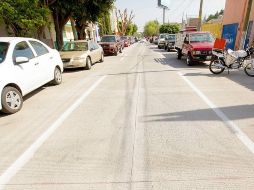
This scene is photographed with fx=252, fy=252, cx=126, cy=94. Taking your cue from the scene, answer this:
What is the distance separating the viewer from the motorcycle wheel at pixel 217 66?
10280 mm

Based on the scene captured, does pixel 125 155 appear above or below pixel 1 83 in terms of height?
below

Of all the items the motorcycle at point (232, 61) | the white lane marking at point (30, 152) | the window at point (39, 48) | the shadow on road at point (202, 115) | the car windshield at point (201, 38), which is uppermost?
the window at point (39, 48)

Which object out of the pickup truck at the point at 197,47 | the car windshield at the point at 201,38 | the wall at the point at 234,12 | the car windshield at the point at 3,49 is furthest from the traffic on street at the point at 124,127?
the wall at the point at 234,12

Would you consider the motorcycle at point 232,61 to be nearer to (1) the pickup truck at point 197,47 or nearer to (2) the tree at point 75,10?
(1) the pickup truck at point 197,47

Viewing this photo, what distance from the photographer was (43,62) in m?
7.80

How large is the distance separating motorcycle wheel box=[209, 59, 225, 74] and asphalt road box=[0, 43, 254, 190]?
284 cm

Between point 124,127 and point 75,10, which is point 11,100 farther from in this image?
point 75,10

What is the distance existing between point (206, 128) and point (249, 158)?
3.70 feet

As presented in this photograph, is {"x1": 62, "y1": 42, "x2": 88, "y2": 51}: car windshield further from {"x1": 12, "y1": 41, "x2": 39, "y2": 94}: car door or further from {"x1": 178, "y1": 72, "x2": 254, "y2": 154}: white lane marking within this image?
{"x1": 178, "y1": 72, "x2": 254, "y2": 154}: white lane marking

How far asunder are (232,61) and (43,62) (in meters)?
7.23

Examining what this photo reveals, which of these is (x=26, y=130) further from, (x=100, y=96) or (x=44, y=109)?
(x=100, y=96)

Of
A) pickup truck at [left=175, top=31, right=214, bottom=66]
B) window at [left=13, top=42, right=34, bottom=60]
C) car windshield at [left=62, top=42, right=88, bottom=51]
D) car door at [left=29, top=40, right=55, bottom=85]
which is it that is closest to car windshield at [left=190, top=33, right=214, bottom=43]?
pickup truck at [left=175, top=31, right=214, bottom=66]

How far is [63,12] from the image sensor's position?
782 inches

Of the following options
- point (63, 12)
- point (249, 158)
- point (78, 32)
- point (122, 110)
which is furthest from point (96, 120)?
point (78, 32)
